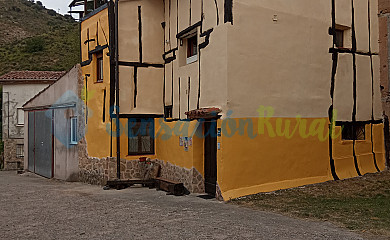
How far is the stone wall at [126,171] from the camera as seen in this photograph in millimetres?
11070

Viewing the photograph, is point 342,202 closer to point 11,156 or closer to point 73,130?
point 73,130

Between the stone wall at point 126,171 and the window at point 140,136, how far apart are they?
1.31 feet

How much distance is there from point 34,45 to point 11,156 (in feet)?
64.4

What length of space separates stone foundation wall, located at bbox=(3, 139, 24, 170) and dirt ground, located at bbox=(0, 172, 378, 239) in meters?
17.1

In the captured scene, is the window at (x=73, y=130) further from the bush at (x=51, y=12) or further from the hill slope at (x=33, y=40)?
the bush at (x=51, y=12)

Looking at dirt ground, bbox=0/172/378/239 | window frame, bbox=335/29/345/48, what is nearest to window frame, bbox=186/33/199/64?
dirt ground, bbox=0/172/378/239

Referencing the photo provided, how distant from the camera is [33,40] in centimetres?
4328

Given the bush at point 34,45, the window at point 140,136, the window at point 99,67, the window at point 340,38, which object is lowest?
the window at point 140,136

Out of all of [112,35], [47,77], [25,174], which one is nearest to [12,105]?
[47,77]

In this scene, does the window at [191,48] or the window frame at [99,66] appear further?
the window frame at [99,66]

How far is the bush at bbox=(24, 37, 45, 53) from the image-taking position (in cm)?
4209

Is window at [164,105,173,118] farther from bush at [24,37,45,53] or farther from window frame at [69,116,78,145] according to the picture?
bush at [24,37,45,53]

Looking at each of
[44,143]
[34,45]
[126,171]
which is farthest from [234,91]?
[34,45]

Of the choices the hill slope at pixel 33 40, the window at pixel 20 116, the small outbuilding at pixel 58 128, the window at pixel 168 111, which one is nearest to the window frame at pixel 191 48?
the window at pixel 168 111
